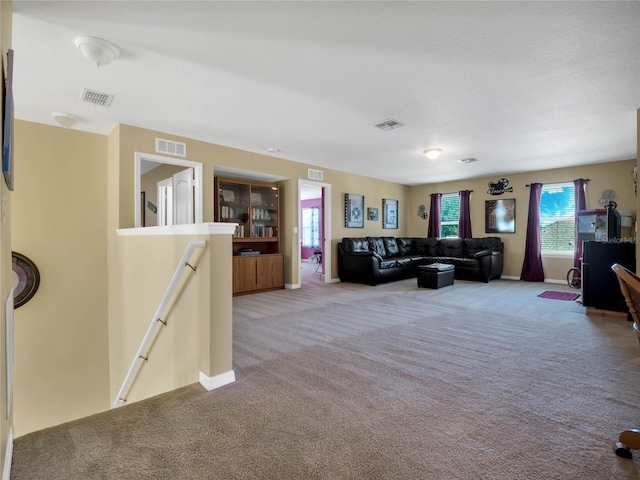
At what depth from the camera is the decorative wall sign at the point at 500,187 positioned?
7750 mm

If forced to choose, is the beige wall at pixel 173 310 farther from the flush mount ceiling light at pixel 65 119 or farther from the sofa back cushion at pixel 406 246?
the sofa back cushion at pixel 406 246

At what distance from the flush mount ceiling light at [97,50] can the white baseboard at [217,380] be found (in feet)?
8.60

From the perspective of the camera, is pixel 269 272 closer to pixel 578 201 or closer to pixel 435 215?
pixel 435 215

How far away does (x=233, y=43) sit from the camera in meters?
2.47

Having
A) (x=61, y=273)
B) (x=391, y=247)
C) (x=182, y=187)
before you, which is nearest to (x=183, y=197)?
(x=182, y=187)

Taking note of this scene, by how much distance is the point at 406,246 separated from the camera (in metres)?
8.80

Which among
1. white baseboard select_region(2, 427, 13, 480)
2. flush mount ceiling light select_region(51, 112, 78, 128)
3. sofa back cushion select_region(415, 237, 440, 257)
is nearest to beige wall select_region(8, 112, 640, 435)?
flush mount ceiling light select_region(51, 112, 78, 128)

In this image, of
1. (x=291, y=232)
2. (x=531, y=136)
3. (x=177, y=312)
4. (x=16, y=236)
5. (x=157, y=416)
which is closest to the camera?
(x=157, y=416)

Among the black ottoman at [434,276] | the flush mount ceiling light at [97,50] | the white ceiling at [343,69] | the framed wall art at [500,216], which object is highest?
the white ceiling at [343,69]

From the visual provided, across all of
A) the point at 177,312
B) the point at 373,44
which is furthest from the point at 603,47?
the point at 177,312

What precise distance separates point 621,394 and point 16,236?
246 inches

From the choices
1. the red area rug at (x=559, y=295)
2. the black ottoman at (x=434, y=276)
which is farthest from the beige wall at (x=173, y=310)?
the red area rug at (x=559, y=295)

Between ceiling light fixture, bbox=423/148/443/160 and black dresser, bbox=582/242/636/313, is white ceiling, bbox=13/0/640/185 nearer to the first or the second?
ceiling light fixture, bbox=423/148/443/160

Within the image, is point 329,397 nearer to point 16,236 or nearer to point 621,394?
point 621,394
